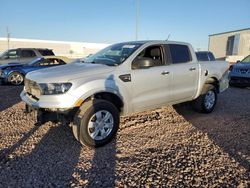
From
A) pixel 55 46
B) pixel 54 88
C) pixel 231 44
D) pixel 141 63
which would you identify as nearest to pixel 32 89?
pixel 54 88

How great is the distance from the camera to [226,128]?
4.65m

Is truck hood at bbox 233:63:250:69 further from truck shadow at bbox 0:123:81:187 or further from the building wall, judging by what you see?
the building wall

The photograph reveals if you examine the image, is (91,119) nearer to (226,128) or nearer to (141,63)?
(141,63)

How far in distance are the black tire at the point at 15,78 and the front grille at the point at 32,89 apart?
676cm

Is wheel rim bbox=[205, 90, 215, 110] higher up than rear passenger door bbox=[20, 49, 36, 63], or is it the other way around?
rear passenger door bbox=[20, 49, 36, 63]

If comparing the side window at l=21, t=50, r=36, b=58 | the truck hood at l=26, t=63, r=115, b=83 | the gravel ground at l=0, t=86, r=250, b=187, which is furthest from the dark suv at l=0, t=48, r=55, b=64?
the truck hood at l=26, t=63, r=115, b=83

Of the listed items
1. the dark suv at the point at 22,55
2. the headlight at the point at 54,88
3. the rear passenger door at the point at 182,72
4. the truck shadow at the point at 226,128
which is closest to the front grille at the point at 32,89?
the headlight at the point at 54,88

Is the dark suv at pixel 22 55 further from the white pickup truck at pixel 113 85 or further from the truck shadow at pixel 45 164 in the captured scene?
the truck shadow at pixel 45 164

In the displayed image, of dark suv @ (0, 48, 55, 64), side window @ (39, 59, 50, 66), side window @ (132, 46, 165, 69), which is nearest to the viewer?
side window @ (132, 46, 165, 69)

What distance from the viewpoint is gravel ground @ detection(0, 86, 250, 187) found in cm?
281

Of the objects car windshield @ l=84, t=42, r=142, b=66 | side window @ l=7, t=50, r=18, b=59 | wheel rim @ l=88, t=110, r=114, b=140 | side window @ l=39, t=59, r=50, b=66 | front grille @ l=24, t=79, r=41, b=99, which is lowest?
wheel rim @ l=88, t=110, r=114, b=140

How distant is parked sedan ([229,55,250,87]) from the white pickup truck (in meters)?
5.44

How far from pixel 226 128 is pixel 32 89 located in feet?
13.0

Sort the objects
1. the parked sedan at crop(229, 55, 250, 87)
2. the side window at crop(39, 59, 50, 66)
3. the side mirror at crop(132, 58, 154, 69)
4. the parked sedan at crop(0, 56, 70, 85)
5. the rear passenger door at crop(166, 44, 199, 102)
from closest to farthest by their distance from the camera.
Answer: the side mirror at crop(132, 58, 154, 69)
the rear passenger door at crop(166, 44, 199, 102)
the parked sedan at crop(229, 55, 250, 87)
the parked sedan at crop(0, 56, 70, 85)
the side window at crop(39, 59, 50, 66)
